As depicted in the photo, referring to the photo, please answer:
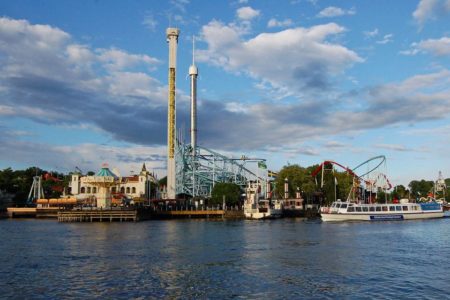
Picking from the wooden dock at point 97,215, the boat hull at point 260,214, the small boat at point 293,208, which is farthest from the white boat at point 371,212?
the wooden dock at point 97,215

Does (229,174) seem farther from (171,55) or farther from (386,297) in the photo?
(386,297)

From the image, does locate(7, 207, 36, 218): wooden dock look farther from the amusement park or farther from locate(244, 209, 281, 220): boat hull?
locate(244, 209, 281, 220): boat hull

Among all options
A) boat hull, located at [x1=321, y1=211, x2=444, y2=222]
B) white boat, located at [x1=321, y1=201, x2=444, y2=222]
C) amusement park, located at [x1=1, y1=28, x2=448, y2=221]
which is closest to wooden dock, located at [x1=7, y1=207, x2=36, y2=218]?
amusement park, located at [x1=1, y1=28, x2=448, y2=221]

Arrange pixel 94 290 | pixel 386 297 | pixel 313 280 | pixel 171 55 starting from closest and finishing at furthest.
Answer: pixel 386 297 → pixel 94 290 → pixel 313 280 → pixel 171 55

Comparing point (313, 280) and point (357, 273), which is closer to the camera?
point (313, 280)

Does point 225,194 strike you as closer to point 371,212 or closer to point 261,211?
point 261,211

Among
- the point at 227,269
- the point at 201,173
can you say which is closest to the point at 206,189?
the point at 201,173

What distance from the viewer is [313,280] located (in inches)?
1235

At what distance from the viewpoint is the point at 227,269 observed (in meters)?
35.7

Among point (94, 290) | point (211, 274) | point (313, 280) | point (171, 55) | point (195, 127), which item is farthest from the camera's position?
point (195, 127)

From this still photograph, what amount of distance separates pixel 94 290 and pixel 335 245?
1205 inches

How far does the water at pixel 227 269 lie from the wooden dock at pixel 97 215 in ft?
170

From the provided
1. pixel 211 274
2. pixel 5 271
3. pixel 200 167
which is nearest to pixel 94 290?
pixel 211 274

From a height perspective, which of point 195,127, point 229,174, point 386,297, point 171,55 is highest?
point 171,55
